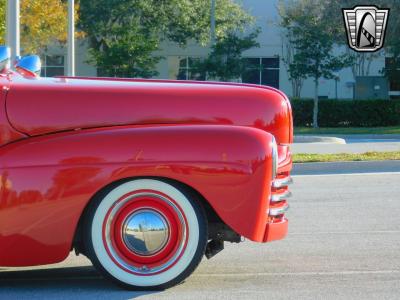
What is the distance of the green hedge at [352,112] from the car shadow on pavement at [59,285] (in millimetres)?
29885

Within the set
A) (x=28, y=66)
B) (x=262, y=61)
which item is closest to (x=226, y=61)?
(x=262, y=61)

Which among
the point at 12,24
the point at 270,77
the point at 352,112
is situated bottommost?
the point at 352,112

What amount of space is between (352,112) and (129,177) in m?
30.9

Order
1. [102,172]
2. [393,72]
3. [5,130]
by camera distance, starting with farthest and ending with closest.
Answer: [393,72]
[5,130]
[102,172]

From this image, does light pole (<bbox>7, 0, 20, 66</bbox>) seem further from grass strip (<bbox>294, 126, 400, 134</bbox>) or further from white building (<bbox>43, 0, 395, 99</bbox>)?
white building (<bbox>43, 0, 395, 99</bbox>)

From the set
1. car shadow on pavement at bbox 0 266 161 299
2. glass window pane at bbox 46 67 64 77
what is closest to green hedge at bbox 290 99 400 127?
glass window pane at bbox 46 67 64 77

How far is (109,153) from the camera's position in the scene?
5.75 meters

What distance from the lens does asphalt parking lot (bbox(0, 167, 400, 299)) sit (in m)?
6.00

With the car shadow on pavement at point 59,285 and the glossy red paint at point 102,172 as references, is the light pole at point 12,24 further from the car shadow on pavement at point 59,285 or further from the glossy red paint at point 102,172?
the glossy red paint at point 102,172

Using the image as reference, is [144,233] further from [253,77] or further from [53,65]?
[53,65]

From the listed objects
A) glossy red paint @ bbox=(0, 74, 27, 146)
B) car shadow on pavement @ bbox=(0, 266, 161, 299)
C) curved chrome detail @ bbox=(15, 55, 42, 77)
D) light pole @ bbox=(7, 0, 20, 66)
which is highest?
light pole @ bbox=(7, 0, 20, 66)

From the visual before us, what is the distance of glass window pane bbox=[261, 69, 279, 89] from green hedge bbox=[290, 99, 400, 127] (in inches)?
437

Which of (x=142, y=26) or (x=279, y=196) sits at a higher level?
(x=142, y=26)

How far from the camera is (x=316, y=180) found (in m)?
14.7
